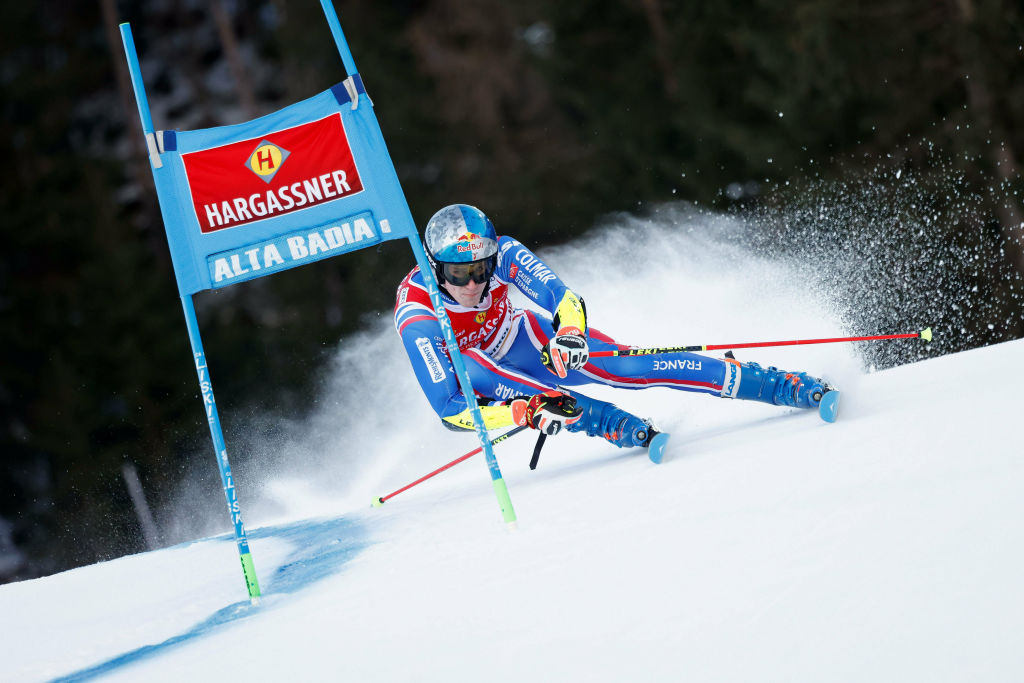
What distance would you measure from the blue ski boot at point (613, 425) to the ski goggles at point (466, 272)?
0.67 m

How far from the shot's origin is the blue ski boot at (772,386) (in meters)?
3.64

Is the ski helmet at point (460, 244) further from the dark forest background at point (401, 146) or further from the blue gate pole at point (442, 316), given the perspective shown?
the dark forest background at point (401, 146)

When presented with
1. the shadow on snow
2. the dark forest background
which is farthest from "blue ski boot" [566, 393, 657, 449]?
the dark forest background

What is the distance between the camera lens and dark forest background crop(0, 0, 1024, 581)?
40.1 ft

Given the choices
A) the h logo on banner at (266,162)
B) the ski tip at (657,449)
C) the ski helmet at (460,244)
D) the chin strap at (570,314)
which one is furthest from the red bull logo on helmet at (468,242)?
the ski tip at (657,449)

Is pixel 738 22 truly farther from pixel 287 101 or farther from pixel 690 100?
pixel 287 101

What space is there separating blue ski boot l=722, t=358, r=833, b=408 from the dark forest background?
901 cm

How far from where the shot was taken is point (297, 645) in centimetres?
220

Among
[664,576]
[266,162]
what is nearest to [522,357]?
[266,162]

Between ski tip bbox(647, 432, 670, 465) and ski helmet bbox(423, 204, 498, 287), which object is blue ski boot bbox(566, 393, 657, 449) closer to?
ski tip bbox(647, 432, 670, 465)

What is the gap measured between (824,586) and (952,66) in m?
12.2

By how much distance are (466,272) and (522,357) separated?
0.67 metres

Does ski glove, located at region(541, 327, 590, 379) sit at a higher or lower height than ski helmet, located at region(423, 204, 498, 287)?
lower

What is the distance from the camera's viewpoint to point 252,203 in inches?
124
